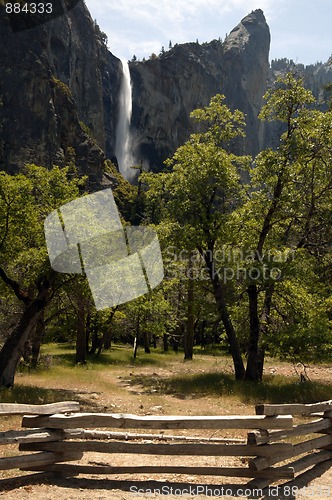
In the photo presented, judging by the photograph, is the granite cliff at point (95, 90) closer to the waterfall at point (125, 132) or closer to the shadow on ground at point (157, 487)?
the waterfall at point (125, 132)

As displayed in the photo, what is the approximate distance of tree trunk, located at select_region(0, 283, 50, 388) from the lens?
18.4 meters

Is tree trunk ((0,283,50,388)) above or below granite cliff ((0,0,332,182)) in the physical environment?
below

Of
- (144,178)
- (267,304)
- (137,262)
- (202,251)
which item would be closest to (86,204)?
(144,178)

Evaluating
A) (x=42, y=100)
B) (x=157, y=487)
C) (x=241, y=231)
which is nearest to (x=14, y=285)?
(x=241, y=231)

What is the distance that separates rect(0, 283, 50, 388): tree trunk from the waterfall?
110 meters

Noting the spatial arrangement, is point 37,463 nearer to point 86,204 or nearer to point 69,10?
point 86,204

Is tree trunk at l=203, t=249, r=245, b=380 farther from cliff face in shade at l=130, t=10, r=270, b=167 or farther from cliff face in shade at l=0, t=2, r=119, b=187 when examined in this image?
cliff face in shade at l=130, t=10, r=270, b=167

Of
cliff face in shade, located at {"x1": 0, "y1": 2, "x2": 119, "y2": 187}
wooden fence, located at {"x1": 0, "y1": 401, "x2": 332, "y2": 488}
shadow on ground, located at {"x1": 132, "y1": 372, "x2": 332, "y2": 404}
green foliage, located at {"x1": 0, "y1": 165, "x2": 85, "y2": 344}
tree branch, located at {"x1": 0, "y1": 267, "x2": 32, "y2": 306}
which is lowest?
shadow on ground, located at {"x1": 132, "y1": 372, "x2": 332, "y2": 404}

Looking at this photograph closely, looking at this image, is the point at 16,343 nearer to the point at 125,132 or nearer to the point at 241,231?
the point at 241,231

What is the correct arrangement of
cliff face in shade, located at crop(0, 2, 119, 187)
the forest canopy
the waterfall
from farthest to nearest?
the waterfall < cliff face in shade, located at crop(0, 2, 119, 187) < the forest canopy

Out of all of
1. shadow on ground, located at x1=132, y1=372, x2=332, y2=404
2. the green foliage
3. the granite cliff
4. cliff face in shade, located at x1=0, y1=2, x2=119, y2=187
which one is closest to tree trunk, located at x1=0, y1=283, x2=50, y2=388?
the green foliage

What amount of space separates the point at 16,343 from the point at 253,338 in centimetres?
1071

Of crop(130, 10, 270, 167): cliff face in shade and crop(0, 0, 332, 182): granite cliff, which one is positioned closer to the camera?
crop(0, 0, 332, 182): granite cliff

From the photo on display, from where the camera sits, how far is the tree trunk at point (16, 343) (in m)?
18.4
